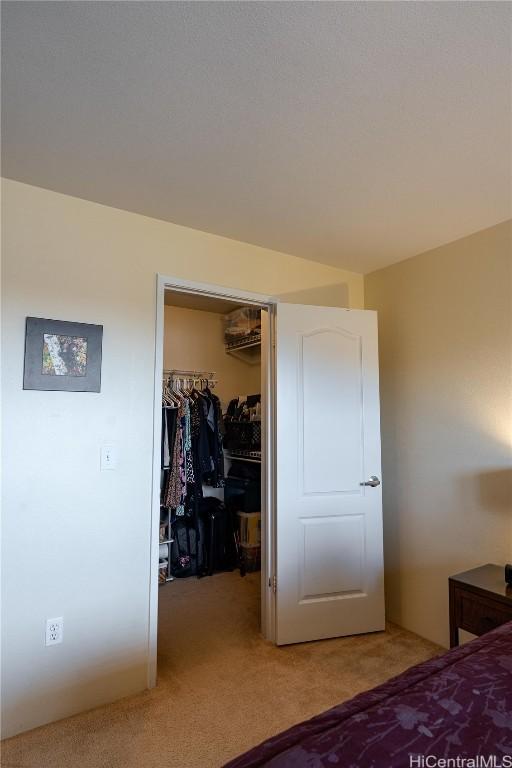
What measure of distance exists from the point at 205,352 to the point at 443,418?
8.21 ft

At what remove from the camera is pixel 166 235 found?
90.7 inches

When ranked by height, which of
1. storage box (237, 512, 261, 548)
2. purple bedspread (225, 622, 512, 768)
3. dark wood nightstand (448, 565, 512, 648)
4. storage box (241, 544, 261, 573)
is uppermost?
purple bedspread (225, 622, 512, 768)

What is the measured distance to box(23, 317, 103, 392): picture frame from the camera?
188 centimetres

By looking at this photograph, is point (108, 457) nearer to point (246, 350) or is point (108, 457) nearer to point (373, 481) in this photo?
point (373, 481)

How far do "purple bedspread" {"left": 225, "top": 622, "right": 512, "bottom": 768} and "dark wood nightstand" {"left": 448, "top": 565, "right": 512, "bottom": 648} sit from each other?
2.76 feet

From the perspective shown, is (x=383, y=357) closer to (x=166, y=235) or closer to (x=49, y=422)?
(x=166, y=235)

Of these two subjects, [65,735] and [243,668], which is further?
[243,668]

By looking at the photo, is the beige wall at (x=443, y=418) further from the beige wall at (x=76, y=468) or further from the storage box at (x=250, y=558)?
the beige wall at (x=76, y=468)

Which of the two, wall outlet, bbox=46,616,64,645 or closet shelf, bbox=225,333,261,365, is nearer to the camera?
wall outlet, bbox=46,616,64,645

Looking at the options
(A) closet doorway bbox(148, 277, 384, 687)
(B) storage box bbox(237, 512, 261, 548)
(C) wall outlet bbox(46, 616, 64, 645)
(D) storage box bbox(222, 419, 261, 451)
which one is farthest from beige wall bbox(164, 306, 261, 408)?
(C) wall outlet bbox(46, 616, 64, 645)

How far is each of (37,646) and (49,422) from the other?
3.14 ft

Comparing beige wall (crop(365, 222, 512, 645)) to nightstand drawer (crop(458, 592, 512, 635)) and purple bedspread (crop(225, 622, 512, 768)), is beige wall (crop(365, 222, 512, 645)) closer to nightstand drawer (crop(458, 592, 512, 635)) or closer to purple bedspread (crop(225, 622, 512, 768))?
nightstand drawer (crop(458, 592, 512, 635))

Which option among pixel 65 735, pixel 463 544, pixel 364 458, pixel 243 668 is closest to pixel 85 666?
pixel 65 735

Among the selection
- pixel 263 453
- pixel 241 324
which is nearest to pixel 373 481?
pixel 263 453
